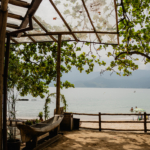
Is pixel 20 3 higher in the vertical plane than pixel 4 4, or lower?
higher

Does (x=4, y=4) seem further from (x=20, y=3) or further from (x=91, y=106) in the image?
(x=91, y=106)

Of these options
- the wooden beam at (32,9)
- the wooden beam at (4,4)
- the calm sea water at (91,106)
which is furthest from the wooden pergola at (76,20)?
the calm sea water at (91,106)

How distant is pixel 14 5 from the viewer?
2723 millimetres

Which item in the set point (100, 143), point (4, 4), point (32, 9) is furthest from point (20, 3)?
point (100, 143)

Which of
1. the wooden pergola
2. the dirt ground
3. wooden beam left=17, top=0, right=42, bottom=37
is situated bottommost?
the dirt ground

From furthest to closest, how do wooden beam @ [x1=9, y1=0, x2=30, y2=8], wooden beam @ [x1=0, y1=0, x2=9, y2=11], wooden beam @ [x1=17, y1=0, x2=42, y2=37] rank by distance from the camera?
wooden beam @ [x1=9, y1=0, x2=30, y2=8]
wooden beam @ [x1=17, y1=0, x2=42, y2=37]
wooden beam @ [x1=0, y1=0, x2=9, y2=11]

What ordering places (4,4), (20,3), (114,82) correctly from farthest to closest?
(114,82) → (20,3) → (4,4)

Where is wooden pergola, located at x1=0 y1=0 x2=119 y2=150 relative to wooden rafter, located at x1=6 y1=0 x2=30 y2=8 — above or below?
above

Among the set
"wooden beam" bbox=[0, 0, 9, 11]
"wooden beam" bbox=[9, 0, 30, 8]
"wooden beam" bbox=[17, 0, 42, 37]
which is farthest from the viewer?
"wooden beam" bbox=[9, 0, 30, 8]

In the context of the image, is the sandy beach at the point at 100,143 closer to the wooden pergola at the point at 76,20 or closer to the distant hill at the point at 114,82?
the wooden pergola at the point at 76,20

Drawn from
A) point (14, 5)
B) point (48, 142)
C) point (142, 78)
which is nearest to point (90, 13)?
point (14, 5)

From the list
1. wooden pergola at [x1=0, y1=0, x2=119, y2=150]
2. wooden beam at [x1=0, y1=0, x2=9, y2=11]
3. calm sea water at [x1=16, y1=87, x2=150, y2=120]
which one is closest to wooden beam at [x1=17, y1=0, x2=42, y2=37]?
wooden pergola at [x1=0, y1=0, x2=119, y2=150]

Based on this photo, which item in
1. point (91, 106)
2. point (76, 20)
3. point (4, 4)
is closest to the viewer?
point (4, 4)

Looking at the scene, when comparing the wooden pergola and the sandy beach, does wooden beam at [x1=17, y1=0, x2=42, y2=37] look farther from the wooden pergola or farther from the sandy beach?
the sandy beach
